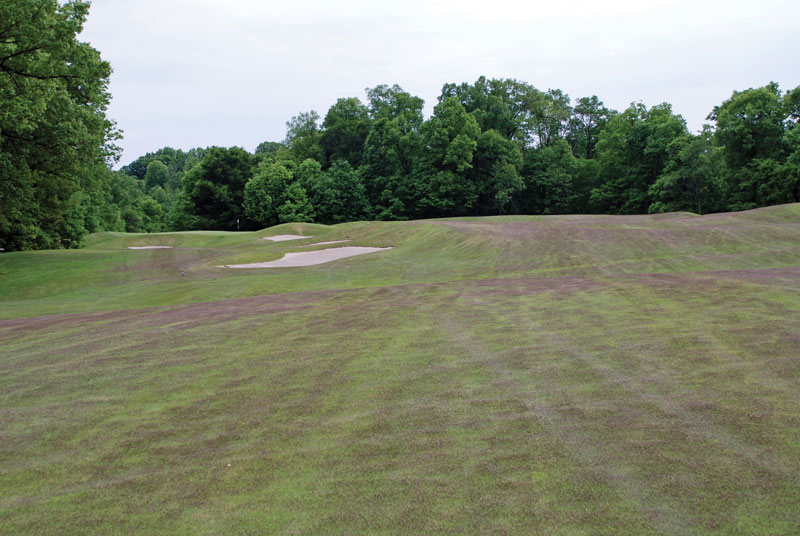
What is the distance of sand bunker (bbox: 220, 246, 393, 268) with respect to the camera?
26609 mm

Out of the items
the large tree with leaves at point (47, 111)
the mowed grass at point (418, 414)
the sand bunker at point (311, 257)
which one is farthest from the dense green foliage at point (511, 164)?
the mowed grass at point (418, 414)

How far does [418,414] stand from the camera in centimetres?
606

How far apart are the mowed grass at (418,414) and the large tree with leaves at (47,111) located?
1255 cm

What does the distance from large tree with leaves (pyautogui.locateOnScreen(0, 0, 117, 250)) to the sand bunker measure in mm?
8861

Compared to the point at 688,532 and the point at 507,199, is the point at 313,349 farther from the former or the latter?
the point at 507,199

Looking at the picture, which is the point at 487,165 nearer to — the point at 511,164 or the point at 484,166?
the point at 484,166

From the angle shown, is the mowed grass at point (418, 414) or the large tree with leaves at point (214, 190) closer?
the mowed grass at point (418, 414)

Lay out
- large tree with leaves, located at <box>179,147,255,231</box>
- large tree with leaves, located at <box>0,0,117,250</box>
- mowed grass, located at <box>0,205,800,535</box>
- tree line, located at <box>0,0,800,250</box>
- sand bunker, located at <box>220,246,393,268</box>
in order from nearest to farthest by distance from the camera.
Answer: mowed grass, located at <box>0,205,800,535</box>
large tree with leaves, located at <box>0,0,117,250</box>
sand bunker, located at <box>220,246,393,268</box>
tree line, located at <box>0,0,800,250</box>
large tree with leaves, located at <box>179,147,255,231</box>

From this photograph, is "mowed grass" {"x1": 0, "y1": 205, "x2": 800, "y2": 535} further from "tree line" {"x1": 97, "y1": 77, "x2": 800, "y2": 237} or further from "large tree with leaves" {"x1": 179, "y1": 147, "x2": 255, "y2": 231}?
"large tree with leaves" {"x1": 179, "y1": 147, "x2": 255, "y2": 231}

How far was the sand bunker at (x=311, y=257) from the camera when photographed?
26.6 m

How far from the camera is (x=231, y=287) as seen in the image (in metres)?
18.9

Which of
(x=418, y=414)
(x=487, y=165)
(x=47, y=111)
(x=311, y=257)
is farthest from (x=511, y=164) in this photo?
(x=418, y=414)

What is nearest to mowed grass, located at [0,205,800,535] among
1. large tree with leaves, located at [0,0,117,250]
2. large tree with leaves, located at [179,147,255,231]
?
large tree with leaves, located at [0,0,117,250]

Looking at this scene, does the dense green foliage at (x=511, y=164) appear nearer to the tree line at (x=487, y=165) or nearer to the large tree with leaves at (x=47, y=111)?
the tree line at (x=487, y=165)
